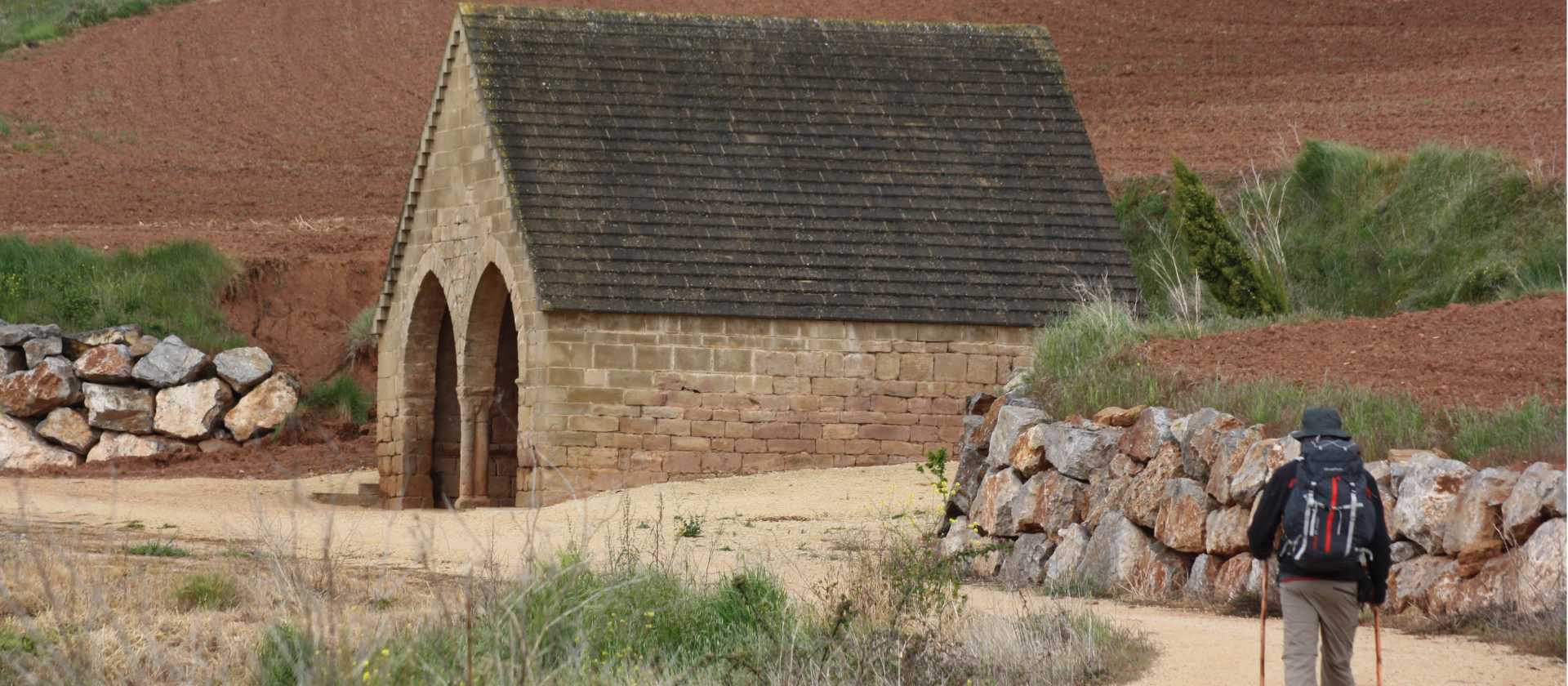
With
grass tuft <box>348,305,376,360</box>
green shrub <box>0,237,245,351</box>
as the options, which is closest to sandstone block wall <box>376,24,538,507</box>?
grass tuft <box>348,305,376,360</box>

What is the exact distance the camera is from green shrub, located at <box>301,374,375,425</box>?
2888 cm

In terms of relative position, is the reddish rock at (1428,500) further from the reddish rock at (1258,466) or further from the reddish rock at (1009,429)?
the reddish rock at (1009,429)

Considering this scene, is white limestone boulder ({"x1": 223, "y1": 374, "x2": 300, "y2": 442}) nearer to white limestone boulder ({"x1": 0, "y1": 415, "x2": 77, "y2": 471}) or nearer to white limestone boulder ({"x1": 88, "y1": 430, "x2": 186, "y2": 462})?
white limestone boulder ({"x1": 88, "y1": 430, "x2": 186, "y2": 462})

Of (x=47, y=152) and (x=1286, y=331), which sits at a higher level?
(x=47, y=152)

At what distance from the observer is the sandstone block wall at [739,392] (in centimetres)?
2041

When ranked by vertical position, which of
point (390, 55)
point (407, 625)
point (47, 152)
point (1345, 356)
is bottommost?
point (407, 625)

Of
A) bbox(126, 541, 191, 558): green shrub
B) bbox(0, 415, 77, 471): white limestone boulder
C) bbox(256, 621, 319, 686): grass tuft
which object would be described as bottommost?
bbox(0, 415, 77, 471): white limestone boulder

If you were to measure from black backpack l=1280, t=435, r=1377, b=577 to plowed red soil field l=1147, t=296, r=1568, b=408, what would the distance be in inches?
153

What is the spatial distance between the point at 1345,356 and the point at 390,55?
37.8 m

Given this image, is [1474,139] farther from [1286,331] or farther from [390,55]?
[390,55]

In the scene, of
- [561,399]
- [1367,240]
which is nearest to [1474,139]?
[1367,240]

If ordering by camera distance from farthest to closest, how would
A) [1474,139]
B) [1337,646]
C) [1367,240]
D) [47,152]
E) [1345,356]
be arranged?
1. [47,152]
2. [1474,139]
3. [1367,240]
4. [1345,356]
5. [1337,646]

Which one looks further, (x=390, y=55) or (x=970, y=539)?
(x=390, y=55)

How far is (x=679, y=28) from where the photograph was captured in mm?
22797
